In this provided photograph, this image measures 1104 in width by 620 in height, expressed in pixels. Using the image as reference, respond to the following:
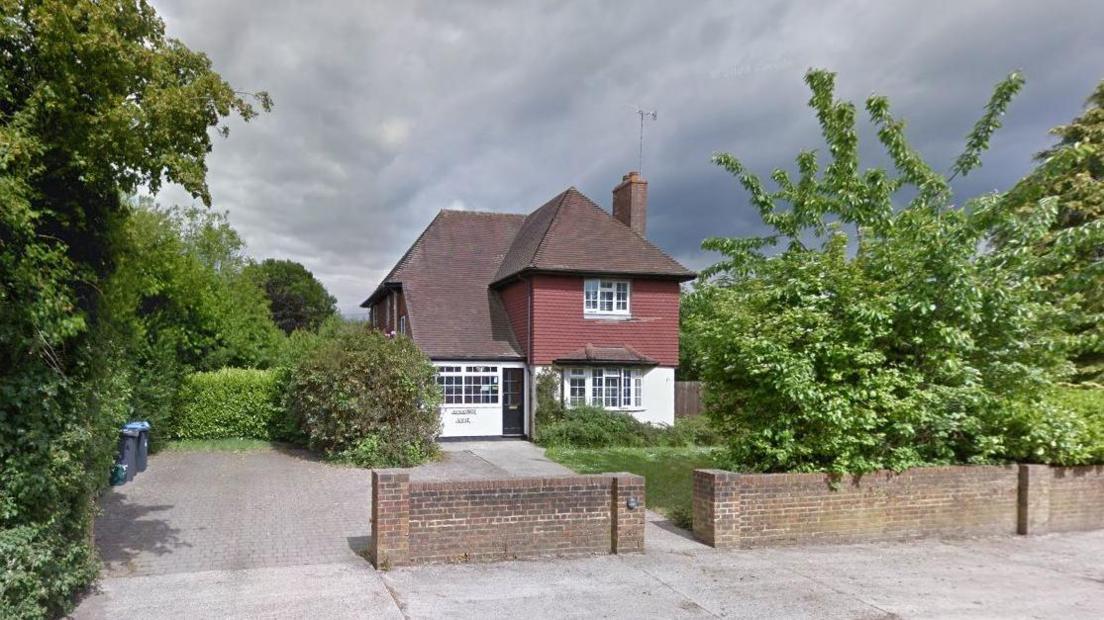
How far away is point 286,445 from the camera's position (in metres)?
18.8

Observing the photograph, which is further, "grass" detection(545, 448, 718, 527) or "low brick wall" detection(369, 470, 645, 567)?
"grass" detection(545, 448, 718, 527)

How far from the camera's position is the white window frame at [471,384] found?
21.3 metres

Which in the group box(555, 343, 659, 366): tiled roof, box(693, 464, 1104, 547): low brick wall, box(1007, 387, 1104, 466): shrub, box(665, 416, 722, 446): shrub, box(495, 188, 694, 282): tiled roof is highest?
box(495, 188, 694, 282): tiled roof

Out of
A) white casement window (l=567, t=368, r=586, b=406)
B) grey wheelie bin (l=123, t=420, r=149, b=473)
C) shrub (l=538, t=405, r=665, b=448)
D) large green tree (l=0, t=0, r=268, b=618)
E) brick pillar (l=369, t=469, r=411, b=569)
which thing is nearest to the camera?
large green tree (l=0, t=0, r=268, b=618)

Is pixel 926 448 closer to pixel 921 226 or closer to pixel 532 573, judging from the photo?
pixel 921 226

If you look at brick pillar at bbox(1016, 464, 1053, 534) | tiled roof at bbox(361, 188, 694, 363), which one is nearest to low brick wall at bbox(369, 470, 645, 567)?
brick pillar at bbox(1016, 464, 1053, 534)

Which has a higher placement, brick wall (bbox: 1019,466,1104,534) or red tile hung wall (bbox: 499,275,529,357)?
red tile hung wall (bbox: 499,275,529,357)

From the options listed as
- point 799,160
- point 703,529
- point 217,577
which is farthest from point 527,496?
point 799,160

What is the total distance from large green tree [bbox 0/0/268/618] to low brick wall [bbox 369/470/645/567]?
2.79 meters

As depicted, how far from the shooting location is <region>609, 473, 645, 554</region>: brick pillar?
8.39 metres

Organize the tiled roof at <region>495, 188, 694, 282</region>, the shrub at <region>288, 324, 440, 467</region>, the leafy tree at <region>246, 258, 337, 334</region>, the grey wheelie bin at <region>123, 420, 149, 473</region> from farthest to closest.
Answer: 1. the leafy tree at <region>246, 258, 337, 334</region>
2. the tiled roof at <region>495, 188, 694, 282</region>
3. the shrub at <region>288, 324, 440, 467</region>
4. the grey wheelie bin at <region>123, 420, 149, 473</region>

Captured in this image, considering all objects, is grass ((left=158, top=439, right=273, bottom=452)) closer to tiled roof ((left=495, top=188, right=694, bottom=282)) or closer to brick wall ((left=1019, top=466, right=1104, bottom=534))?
tiled roof ((left=495, top=188, right=694, bottom=282))

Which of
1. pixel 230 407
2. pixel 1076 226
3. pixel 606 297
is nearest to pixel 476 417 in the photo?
pixel 606 297

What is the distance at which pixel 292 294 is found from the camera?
59.0 meters
